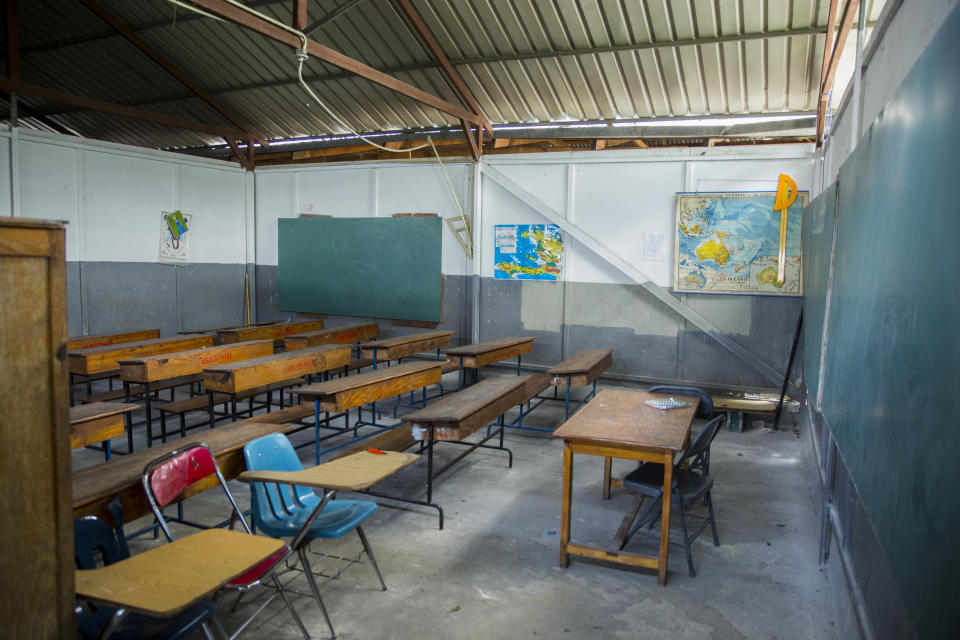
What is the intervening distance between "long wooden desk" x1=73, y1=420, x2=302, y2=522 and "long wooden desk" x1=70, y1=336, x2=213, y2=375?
256cm

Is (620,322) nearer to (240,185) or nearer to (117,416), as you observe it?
(117,416)

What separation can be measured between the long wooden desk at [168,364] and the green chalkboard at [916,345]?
485cm

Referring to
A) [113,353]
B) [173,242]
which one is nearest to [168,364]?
[113,353]

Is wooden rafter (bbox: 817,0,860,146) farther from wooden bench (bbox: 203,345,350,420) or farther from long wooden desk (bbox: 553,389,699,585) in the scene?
wooden bench (bbox: 203,345,350,420)

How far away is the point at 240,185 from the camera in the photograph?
9.86m

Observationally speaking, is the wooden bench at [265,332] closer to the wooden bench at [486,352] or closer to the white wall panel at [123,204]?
the wooden bench at [486,352]

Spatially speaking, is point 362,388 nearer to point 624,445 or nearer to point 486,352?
point 486,352

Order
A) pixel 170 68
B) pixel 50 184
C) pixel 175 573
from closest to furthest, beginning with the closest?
pixel 175 573
pixel 50 184
pixel 170 68

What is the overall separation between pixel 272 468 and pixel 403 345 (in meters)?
3.81

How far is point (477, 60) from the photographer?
25.0 ft

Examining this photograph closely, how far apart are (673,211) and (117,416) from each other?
6019mm

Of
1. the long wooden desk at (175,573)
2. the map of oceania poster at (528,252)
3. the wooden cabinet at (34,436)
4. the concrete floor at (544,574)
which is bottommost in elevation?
the concrete floor at (544,574)

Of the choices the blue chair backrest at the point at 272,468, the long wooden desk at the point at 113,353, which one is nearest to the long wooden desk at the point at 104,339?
the long wooden desk at the point at 113,353

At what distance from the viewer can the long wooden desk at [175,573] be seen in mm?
1662
